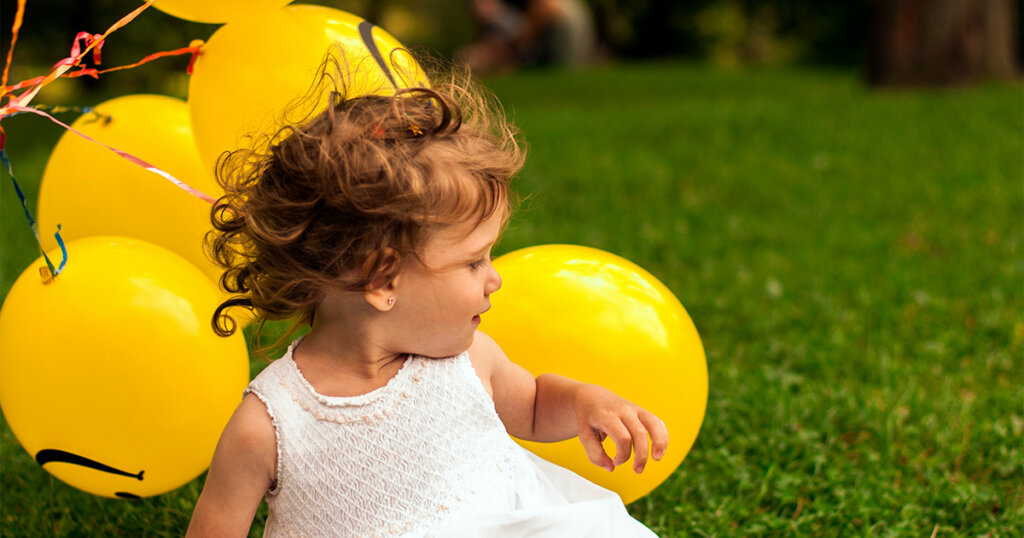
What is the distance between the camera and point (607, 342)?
6.59 ft

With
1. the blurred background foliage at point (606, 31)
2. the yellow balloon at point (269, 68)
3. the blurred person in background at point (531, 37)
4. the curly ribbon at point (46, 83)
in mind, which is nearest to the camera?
the curly ribbon at point (46, 83)

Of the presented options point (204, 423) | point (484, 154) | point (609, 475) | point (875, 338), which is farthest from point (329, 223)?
point (875, 338)

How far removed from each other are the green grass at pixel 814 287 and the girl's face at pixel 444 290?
0.76 feet

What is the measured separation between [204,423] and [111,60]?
9558 mm

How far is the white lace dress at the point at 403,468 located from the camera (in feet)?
5.01

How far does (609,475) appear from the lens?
204cm

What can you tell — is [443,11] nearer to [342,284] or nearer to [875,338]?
[875,338]

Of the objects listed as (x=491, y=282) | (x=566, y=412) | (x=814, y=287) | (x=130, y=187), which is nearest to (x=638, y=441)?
(x=566, y=412)

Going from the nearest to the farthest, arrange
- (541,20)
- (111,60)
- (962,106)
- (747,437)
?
(747,437) → (962,106) → (111,60) → (541,20)

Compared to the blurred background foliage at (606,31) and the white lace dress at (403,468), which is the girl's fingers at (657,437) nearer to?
the white lace dress at (403,468)

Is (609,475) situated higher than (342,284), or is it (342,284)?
(342,284)

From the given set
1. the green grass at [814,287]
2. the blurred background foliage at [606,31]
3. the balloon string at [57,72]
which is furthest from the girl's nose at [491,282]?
the blurred background foliage at [606,31]

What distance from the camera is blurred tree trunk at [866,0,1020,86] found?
303 inches

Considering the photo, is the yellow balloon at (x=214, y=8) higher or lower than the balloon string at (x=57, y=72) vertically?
higher
